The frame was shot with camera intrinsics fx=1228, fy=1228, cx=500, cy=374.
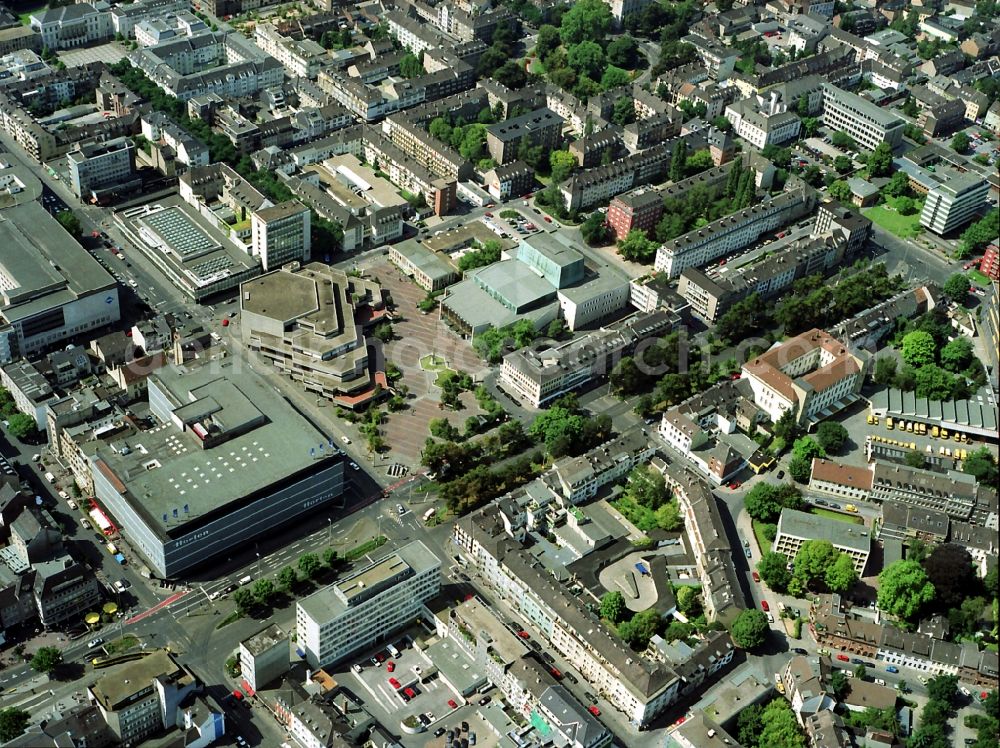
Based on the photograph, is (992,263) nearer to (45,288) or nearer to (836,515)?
(836,515)

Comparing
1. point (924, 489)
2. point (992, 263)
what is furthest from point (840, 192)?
point (924, 489)

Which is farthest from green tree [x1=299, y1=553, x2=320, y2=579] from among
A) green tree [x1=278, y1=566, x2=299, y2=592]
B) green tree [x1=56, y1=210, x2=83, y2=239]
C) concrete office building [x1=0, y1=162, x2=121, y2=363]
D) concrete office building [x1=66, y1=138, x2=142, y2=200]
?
concrete office building [x1=66, y1=138, x2=142, y2=200]

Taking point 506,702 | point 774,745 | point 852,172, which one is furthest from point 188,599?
point 852,172

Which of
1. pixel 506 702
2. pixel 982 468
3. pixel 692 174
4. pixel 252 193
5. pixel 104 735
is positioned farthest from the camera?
pixel 692 174

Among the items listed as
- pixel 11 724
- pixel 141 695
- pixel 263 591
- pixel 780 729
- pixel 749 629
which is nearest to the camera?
pixel 11 724

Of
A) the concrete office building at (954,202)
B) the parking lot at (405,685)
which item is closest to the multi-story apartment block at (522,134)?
the concrete office building at (954,202)

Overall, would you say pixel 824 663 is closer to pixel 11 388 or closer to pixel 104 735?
pixel 104 735
